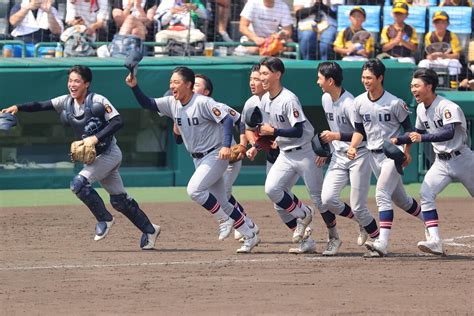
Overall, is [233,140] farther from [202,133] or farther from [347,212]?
[347,212]

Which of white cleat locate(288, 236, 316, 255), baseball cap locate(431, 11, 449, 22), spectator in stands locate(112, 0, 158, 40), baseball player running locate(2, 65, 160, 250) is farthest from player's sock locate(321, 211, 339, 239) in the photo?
baseball cap locate(431, 11, 449, 22)

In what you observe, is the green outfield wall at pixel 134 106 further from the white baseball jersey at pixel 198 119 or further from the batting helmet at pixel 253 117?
the batting helmet at pixel 253 117

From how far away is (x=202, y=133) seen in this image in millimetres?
10367

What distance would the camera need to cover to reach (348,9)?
1623 cm

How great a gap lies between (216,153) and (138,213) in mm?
854

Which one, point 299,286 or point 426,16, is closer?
point 299,286

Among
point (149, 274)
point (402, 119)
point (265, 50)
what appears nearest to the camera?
point (149, 274)

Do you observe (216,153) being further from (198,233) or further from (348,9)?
(348,9)

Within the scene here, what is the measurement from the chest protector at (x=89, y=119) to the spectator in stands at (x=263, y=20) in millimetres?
5638

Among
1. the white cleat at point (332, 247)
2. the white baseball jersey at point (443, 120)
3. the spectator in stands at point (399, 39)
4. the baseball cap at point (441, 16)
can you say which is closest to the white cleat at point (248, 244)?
the white cleat at point (332, 247)

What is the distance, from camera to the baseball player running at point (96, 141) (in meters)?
10.2

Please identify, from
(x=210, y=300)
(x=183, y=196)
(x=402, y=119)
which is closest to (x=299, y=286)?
(x=210, y=300)

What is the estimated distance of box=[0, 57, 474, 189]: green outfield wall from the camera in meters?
14.6

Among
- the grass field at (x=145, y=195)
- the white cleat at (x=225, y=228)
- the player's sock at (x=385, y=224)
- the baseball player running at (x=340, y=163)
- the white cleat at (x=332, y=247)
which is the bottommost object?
the grass field at (x=145, y=195)
